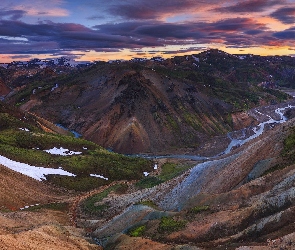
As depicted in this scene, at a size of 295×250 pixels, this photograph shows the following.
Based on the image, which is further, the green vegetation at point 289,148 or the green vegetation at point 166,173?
the green vegetation at point 166,173

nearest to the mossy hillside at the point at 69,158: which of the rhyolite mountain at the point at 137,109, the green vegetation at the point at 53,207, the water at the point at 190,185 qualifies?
the green vegetation at the point at 53,207

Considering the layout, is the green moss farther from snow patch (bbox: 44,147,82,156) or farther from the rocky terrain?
snow patch (bbox: 44,147,82,156)

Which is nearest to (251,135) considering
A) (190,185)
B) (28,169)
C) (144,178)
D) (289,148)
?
(144,178)

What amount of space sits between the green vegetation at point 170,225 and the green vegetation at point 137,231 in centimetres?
175

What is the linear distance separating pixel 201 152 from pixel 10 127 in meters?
68.6

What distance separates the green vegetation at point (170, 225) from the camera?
28562mm

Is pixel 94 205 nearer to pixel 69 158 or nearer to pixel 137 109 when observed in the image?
pixel 69 158

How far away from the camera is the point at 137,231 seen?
3088 cm

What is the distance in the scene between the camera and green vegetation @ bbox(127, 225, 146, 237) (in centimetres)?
3038

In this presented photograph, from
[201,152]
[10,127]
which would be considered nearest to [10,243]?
[10,127]

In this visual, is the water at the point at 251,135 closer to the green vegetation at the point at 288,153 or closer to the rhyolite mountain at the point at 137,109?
the rhyolite mountain at the point at 137,109

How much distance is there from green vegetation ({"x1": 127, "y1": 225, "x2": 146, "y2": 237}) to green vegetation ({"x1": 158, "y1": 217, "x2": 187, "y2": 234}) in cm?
175

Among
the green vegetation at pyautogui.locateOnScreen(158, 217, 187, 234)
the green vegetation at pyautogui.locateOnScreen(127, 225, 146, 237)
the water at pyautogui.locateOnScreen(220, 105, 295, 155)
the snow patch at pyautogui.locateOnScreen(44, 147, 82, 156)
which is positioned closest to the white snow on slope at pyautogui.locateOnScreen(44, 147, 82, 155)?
the snow patch at pyautogui.locateOnScreen(44, 147, 82, 156)

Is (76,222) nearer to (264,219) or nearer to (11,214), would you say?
(11,214)
